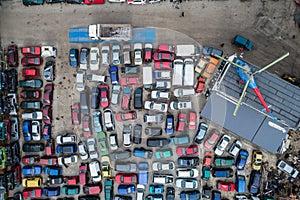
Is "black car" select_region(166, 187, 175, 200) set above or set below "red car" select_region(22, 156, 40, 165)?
below

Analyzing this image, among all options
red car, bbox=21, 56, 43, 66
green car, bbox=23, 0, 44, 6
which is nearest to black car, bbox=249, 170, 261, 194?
red car, bbox=21, 56, 43, 66

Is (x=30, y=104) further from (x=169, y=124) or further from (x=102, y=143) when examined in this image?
(x=169, y=124)

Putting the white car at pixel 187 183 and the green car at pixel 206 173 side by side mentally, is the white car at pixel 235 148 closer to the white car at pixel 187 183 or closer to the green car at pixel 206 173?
the green car at pixel 206 173

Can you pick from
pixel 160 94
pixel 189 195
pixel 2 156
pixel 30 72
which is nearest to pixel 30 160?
pixel 2 156

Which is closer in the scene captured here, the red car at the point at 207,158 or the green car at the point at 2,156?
the red car at the point at 207,158

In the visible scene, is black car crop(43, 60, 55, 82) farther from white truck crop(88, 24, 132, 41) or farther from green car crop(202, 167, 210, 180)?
green car crop(202, 167, 210, 180)

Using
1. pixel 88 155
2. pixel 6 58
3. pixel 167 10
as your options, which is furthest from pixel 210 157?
pixel 6 58

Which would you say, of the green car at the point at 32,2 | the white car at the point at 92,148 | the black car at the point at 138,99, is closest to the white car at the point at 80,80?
the white car at the point at 92,148
